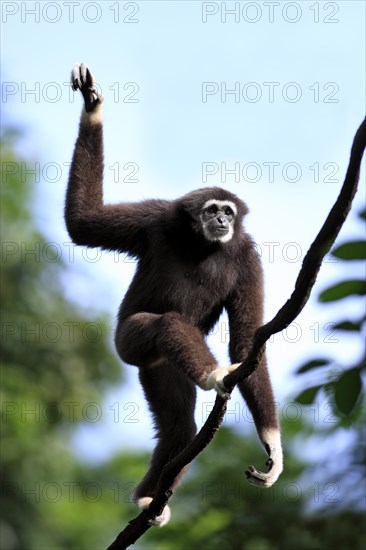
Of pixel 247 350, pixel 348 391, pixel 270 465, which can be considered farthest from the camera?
pixel 247 350

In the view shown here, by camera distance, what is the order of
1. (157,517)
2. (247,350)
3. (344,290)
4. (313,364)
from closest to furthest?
1. (344,290)
2. (313,364)
3. (157,517)
4. (247,350)

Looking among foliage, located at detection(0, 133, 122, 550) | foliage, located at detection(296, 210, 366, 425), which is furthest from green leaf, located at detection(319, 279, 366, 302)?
foliage, located at detection(0, 133, 122, 550)

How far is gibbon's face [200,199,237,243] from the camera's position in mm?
7895

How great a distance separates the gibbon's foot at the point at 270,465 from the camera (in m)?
6.47

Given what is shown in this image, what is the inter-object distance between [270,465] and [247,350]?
41.0 inches

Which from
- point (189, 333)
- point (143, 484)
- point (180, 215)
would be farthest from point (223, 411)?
Result: point (180, 215)

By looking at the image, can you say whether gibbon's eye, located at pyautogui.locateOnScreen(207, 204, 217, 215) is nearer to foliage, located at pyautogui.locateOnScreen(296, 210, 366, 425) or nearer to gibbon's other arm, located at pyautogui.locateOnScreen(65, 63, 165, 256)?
gibbon's other arm, located at pyautogui.locateOnScreen(65, 63, 165, 256)

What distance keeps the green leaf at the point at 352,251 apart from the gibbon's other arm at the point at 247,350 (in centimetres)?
405

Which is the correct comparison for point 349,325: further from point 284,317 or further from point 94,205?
point 94,205

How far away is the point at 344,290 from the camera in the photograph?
310 cm

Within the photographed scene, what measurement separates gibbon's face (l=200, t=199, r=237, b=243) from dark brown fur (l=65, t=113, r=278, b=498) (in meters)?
0.08

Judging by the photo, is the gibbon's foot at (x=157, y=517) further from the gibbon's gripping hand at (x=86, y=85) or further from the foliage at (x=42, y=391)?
the foliage at (x=42, y=391)

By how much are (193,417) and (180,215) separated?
73.3 inches

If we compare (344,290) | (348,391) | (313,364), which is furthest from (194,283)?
(348,391)
